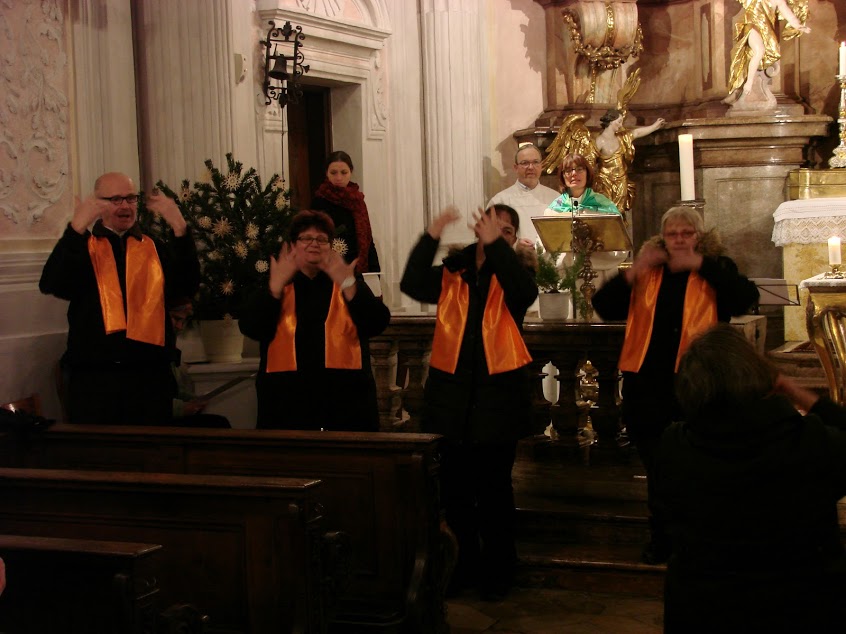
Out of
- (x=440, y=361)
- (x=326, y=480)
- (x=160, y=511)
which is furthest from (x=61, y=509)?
(x=440, y=361)

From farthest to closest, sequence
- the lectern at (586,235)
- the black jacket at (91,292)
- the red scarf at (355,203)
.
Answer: the red scarf at (355,203), the lectern at (586,235), the black jacket at (91,292)

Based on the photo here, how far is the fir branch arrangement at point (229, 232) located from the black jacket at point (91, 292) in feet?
4.90

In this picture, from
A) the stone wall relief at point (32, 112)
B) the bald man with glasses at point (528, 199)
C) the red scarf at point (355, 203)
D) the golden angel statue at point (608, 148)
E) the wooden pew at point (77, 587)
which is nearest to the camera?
the wooden pew at point (77, 587)

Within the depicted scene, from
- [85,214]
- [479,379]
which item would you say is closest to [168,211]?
[85,214]

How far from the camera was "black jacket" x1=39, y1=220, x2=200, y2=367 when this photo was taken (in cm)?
430

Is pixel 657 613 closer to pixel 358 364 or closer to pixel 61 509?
pixel 358 364

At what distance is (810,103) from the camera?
9453mm

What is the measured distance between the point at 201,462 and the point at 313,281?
83cm

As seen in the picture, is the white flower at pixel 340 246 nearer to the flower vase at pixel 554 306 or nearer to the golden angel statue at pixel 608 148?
the flower vase at pixel 554 306

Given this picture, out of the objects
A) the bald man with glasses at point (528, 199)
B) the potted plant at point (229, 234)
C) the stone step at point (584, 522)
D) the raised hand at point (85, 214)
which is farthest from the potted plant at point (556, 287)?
the raised hand at point (85, 214)

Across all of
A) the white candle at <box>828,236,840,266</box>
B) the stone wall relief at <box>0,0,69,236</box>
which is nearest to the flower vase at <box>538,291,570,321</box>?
the white candle at <box>828,236,840,266</box>

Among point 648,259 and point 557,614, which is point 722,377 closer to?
point 648,259

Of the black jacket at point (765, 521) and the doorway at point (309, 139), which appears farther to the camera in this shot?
the doorway at point (309, 139)

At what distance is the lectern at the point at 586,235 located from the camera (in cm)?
535
